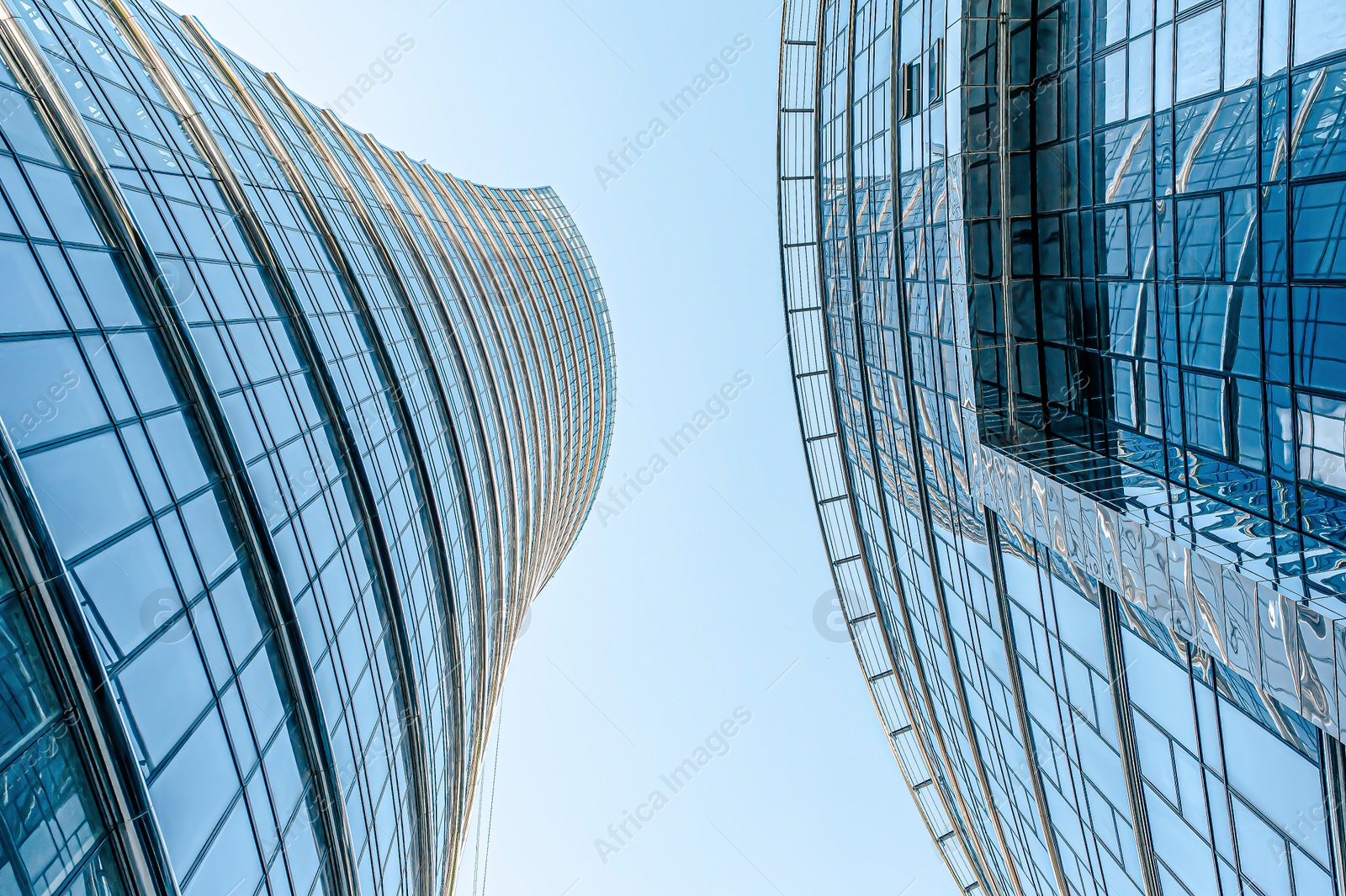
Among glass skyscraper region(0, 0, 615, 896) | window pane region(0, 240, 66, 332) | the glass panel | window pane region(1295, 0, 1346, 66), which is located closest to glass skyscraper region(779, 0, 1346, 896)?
window pane region(1295, 0, 1346, 66)

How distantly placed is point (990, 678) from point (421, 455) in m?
19.6

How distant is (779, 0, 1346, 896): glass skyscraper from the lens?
9102 millimetres

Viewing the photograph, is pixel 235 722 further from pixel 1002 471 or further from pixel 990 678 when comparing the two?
pixel 990 678

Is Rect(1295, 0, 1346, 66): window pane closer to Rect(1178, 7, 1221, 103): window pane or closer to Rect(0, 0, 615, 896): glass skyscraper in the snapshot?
Rect(1178, 7, 1221, 103): window pane

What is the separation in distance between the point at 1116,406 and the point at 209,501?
54.9ft

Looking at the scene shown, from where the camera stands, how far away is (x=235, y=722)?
40.9 ft

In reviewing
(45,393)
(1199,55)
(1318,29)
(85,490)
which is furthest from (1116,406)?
(45,393)

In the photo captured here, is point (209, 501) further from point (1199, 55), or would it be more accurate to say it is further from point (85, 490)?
point (1199, 55)

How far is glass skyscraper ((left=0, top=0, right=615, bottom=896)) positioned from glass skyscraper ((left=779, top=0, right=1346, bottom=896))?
15.2 meters

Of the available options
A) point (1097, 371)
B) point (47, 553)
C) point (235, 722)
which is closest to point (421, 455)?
point (235, 722)

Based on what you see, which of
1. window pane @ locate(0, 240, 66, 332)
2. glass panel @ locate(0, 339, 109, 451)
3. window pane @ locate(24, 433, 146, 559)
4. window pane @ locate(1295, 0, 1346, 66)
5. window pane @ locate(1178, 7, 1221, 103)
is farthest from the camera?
window pane @ locate(1178, 7, 1221, 103)

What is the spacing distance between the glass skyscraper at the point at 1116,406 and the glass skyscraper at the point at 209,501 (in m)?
15.2

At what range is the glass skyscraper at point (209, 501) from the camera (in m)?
9.01

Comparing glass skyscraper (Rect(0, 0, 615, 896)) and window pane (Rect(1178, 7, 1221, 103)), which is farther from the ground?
window pane (Rect(1178, 7, 1221, 103))
